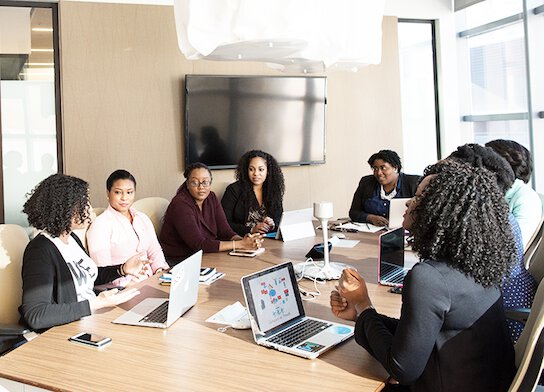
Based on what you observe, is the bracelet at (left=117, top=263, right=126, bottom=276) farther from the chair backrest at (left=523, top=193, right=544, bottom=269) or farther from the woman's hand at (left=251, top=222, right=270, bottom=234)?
the chair backrest at (left=523, top=193, right=544, bottom=269)

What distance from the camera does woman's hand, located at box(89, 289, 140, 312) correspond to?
2.31 m

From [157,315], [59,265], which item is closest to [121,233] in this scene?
[59,265]

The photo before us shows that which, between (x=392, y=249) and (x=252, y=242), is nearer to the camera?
(x=392, y=249)

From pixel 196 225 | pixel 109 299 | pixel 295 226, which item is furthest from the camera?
pixel 295 226

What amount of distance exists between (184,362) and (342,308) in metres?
0.59

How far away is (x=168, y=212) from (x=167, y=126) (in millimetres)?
1535

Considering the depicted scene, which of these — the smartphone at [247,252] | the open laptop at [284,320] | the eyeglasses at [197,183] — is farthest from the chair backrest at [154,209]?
the open laptop at [284,320]

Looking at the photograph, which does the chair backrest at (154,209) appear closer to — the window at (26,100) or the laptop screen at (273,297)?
the window at (26,100)

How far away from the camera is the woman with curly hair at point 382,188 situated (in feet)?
14.8

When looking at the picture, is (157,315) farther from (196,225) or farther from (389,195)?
(389,195)

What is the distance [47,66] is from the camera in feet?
15.9

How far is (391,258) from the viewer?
277 cm

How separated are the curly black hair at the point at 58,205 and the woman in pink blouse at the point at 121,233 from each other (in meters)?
0.61

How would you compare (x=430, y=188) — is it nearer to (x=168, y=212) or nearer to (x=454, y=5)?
(x=168, y=212)
